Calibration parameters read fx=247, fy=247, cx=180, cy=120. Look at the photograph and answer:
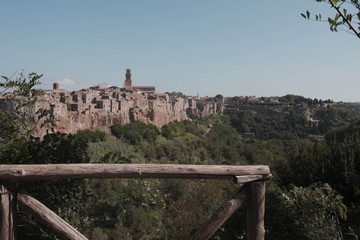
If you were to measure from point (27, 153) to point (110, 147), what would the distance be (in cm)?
2471

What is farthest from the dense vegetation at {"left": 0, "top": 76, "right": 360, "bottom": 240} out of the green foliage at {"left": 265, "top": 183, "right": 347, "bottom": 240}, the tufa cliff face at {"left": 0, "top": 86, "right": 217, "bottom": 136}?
the tufa cliff face at {"left": 0, "top": 86, "right": 217, "bottom": 136}

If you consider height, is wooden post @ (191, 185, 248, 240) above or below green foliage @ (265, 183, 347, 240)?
above

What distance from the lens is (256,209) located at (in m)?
1.67

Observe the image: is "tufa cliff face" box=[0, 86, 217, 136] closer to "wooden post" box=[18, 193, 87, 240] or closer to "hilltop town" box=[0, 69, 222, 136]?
"hilltop town" box=[0, 69, 222, 136]

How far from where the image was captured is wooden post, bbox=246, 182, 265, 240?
1.67 metres

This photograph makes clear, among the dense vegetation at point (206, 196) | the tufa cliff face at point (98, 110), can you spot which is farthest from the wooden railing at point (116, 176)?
the tufa cliff face at point (98, 110)

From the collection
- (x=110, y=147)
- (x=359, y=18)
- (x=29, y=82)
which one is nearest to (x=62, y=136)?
(x=29, y=82)

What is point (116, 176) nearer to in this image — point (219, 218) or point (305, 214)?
point (219, 218)

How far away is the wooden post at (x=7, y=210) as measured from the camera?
1.55 meters

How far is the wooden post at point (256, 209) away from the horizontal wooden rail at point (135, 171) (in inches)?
3.8

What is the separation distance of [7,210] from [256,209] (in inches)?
63.4

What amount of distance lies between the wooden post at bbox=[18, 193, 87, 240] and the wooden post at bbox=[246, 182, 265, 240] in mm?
1150

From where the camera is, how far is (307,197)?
12.3ft

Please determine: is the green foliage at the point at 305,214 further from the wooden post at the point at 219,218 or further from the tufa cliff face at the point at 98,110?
the tufa cliff face at the point at 98,110
